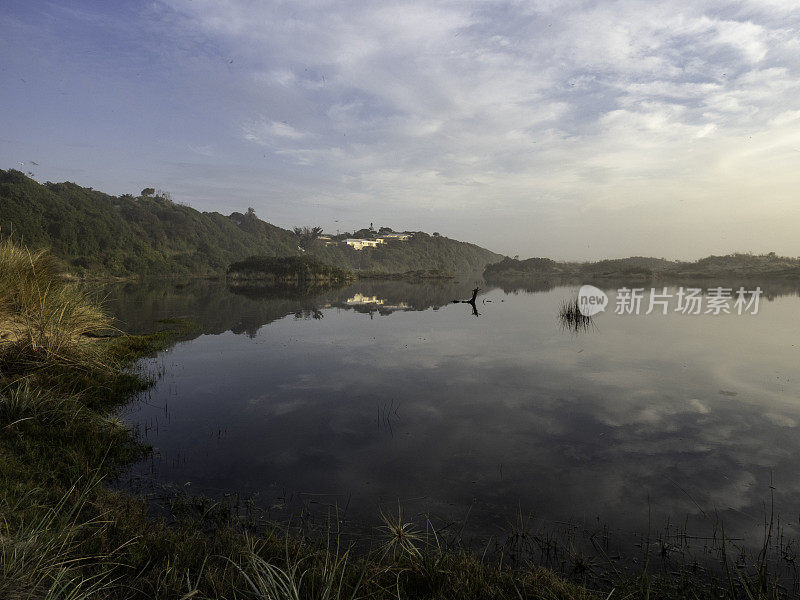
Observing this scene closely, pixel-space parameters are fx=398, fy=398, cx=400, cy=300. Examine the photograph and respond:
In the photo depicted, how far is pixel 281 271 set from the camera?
2761 inches

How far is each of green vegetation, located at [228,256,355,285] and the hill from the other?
80.9 ft

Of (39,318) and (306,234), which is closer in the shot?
(39,318)

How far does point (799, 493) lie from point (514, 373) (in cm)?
781

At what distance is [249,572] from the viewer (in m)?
3.92

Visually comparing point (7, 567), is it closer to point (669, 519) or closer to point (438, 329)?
point (669, 519)

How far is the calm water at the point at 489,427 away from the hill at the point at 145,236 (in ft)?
92.4

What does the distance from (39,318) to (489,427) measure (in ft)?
40.0

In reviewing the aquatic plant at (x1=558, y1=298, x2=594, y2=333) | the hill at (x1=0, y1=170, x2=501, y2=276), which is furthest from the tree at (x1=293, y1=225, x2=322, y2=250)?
the aquatic plant at (x1=558, y1=298, x2=594, y2=333)

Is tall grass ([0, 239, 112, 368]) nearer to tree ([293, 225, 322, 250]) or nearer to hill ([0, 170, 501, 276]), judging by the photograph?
hill ([0, 170, 501, 276])

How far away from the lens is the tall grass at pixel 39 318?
10203 millimetres

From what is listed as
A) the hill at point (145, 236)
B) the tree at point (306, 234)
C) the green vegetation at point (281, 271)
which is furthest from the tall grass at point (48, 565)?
the tree at point (306, 234)

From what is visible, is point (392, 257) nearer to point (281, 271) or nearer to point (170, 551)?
point (281, 271)

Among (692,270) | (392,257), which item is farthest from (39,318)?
(392,257)

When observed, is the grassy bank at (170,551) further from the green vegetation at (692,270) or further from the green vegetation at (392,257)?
the green vegetation at (392,257)
